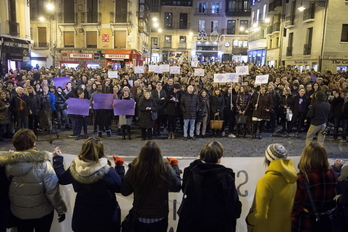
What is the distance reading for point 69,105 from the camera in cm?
1012

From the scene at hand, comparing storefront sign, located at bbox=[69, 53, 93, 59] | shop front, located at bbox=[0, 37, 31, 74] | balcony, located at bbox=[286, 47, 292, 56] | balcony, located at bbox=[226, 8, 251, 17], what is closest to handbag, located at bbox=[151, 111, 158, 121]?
shop front, located at bbox=[0, 37, 31, 74]

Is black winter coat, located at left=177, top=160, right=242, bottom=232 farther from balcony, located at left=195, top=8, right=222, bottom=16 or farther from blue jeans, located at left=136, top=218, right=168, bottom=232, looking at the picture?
balcony, located at left=195, top=8, right=222, bottom=16

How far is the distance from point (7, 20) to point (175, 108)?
57.0 feet

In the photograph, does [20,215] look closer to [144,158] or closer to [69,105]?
[144,158]

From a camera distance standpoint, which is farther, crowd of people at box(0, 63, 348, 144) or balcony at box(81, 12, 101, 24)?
balcony at box(81, 12, 101, 24)

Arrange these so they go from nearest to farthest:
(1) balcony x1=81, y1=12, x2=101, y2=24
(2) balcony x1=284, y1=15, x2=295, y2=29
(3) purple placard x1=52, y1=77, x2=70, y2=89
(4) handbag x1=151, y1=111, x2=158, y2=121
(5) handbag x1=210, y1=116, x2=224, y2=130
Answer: (4) handbag x1=151, y1=111, x2=158, y2=121 < (5) handbag x1=210, y1=116, x2=224, y2=130 < (3) purple placard x1=52, y1=77, x2=70, y2=89 < (1) balcony x1=81, y1=12, x2=101, y2=24 < (2) balcony x1=284, y1=15, x2=295, y2=29

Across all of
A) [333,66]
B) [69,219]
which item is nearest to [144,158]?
[69,219]

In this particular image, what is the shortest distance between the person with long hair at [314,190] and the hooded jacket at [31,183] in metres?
2.60

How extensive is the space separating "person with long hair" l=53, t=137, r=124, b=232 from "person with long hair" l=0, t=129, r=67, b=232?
0.25 metres

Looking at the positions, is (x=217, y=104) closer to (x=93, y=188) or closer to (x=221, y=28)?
(x=93, y=188)

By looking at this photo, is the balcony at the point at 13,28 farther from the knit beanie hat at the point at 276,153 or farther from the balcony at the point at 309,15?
the balcony at the point at 309,15

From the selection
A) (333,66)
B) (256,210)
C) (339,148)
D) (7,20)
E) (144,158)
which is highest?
(7,20)

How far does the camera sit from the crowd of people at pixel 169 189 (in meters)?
3.08

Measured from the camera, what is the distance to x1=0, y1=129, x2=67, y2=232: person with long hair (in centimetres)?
328
